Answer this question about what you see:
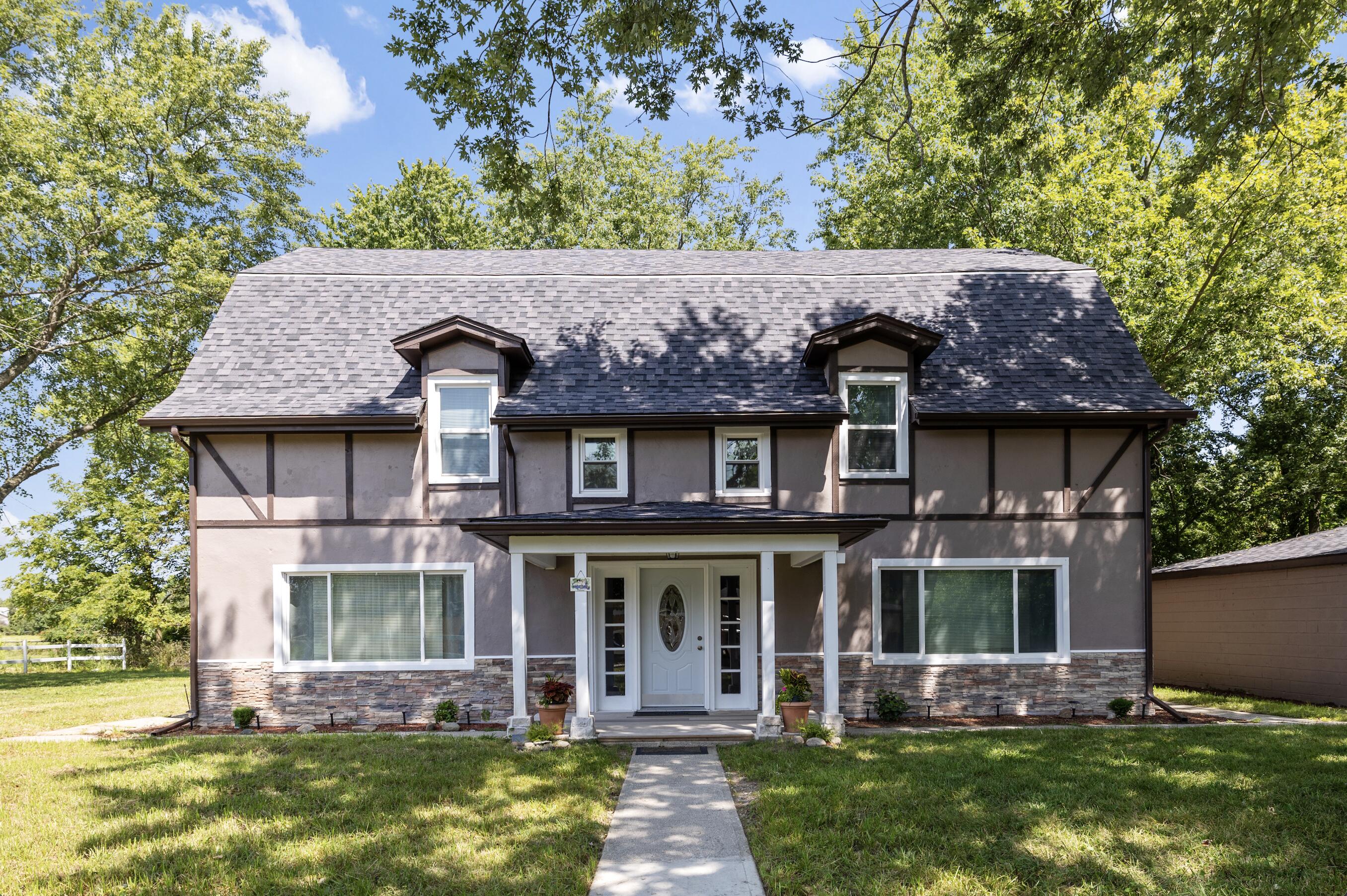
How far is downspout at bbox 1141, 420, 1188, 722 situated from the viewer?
1245 cm

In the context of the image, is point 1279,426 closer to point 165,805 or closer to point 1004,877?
point 1004,877

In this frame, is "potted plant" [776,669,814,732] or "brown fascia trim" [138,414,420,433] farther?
"brown fascia trim" [138,414,420,433]

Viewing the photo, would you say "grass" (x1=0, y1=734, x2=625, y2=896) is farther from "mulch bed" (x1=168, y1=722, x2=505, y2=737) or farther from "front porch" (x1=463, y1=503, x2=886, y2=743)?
"front porch" (x1=463, y1=503, x2=886, y2=743)

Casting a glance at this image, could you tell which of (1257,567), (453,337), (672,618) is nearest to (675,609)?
(672,618)

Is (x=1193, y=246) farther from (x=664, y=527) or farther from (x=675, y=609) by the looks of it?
(x=664, y=527)

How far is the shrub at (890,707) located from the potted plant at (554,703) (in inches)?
187

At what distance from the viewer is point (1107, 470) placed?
13.0 m

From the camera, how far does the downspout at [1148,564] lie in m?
12.4

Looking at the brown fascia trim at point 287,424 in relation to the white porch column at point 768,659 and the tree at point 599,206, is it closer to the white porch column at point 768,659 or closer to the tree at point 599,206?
the white porch column at point 768,659

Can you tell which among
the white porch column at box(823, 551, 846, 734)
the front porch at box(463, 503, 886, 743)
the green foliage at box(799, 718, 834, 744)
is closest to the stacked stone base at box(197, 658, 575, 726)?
the front porch at box(463, 503, 886, 743)

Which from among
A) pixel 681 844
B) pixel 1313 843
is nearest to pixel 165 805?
pixel 681 844

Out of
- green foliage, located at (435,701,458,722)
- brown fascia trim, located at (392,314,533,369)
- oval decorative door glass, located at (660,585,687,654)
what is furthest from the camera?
oval decorative door glass, located at (660,585,687,654)

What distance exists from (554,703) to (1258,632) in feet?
44.7

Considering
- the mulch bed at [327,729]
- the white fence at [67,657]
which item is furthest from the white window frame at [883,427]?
the white fence at [67,657]
